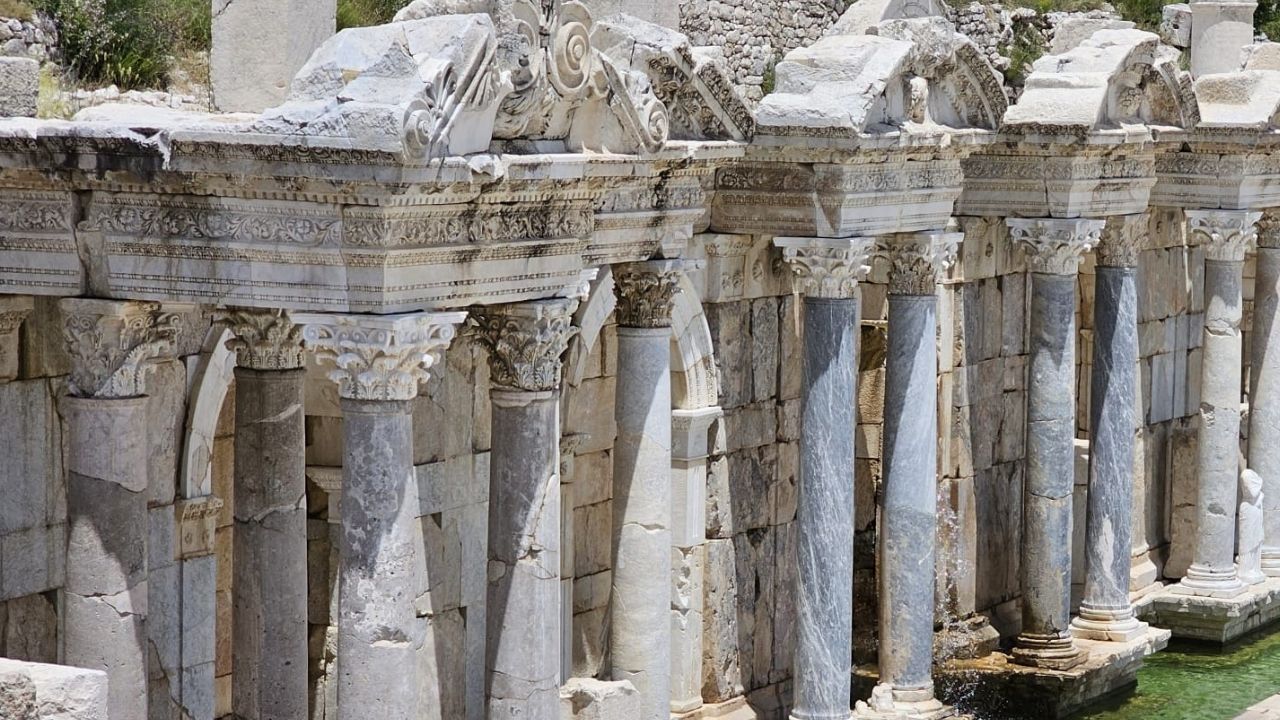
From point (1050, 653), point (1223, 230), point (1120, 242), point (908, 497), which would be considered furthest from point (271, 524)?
point (1223, 230)

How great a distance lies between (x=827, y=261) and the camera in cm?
1445

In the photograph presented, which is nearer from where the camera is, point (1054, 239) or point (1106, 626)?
point (1054, 239)

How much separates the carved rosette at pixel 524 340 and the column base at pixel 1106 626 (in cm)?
815

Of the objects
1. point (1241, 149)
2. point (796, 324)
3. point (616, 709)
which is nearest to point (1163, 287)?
point (1241, 149)

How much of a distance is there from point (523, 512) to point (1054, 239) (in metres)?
6.85

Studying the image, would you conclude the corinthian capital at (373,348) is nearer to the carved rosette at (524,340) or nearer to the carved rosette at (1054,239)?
the carved rosette at (524,340)

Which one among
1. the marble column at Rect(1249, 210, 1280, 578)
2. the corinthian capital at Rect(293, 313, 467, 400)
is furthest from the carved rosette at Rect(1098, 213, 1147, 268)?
the corinthian capital at Rect(293, 313, 467, 400)

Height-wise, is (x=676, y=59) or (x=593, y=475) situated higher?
(x=676, y=59)

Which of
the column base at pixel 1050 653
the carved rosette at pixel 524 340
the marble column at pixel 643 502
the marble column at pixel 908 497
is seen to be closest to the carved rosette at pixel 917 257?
the marble column at pixel 908 497

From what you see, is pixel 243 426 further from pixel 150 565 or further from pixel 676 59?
pixel 676 59

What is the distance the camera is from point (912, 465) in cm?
1556

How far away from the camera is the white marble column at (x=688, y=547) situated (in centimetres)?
1488

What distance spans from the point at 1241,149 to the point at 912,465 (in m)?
5.27

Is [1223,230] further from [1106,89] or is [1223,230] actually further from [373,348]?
[373,348]
